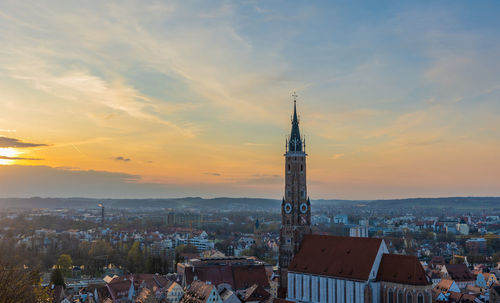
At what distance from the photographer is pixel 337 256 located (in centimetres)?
5669

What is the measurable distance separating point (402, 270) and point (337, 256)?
790cm

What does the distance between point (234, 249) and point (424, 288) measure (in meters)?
118

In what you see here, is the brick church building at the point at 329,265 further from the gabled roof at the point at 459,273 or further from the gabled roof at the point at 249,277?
the gabled roof at the point at 459,273

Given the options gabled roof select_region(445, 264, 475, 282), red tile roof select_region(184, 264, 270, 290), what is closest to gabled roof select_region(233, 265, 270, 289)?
red tile roof select_region(184, 264, 270, 290)

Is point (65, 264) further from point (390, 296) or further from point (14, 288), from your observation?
point (14, 288)

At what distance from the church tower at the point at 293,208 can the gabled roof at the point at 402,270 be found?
13356 millimetres

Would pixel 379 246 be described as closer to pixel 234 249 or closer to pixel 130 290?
pixel 130 290

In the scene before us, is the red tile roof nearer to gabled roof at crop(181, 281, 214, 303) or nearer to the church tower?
gabled roof at crop(181, 281, 214, 303)

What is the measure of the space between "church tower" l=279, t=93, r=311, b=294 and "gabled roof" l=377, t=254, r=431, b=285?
43.8ft

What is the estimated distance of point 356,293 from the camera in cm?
5250

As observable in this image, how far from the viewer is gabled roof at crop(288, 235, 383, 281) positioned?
→ 5347 cm

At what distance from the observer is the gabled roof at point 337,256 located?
53.5 m

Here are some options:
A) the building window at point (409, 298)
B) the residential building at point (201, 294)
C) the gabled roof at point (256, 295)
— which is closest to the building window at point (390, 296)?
the building window at point (409, 298)

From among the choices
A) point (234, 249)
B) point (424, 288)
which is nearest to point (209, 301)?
point (424, 288)
